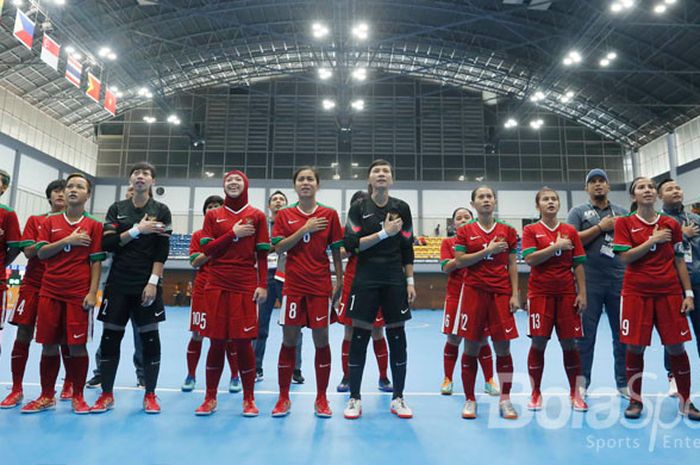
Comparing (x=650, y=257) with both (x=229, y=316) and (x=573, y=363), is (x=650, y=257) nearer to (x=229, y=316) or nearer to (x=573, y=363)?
(x=573, y=363)

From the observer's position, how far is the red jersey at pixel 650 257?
3277 mm

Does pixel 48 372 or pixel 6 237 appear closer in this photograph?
pixel 48 372

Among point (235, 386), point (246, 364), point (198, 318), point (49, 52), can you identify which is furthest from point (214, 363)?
point (49, 52)

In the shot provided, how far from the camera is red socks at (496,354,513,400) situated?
133 inches

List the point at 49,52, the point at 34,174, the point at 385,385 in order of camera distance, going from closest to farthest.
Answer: the point at 385,385
the point at 49,52
the point at 34,174

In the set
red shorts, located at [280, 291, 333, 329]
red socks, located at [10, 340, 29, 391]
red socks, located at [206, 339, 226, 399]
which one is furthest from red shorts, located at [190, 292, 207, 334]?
red socks, located at [10, 340, 29, 391]

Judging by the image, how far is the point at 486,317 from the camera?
343cm

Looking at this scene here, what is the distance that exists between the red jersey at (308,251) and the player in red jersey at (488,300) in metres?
1.10

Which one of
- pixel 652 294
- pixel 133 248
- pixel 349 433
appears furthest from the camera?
pixel 133 248

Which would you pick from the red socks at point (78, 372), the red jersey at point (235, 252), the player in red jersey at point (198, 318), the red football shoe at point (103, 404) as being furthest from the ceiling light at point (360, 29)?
the red football shoe at point (103, 404)

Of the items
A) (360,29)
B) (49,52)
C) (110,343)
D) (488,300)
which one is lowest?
(110,343)

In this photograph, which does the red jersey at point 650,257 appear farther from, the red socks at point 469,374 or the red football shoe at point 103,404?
the red football shoe at point 103,404

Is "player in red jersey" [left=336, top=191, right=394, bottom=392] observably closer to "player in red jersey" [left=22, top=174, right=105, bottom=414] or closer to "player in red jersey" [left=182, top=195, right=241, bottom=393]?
"player in red jersey" [left=182, top=195, right=241, bottom=393]

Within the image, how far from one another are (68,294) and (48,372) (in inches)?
26.4
